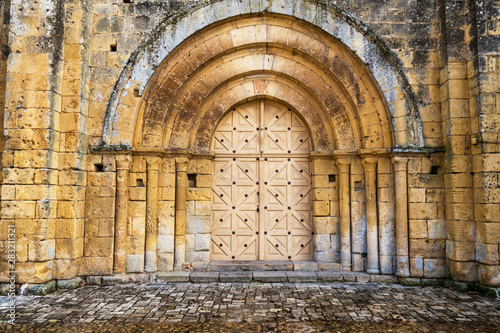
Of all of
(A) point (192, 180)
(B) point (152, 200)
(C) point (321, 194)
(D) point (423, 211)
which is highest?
(A) point (192, 180)

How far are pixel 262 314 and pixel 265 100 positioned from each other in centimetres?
382

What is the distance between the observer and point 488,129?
16.7 feet

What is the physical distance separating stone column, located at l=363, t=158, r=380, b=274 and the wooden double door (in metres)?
1.02

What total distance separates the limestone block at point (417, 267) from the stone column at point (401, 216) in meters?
0.07

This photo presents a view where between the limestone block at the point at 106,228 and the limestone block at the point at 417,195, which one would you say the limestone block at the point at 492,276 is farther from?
the limestone block at the point at 106,228

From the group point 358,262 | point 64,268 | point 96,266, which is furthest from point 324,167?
point 64,268

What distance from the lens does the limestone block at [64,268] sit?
518 centimetres

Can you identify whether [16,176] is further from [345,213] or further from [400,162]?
[400,162]

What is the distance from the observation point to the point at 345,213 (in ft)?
19.2

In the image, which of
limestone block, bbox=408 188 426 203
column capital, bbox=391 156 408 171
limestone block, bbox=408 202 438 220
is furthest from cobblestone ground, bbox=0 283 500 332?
column capital, bbox=391 156 408 171

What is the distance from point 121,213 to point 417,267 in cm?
486

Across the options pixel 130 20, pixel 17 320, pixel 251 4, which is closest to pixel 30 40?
pixel 130 20

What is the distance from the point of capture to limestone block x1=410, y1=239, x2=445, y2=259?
213 inches

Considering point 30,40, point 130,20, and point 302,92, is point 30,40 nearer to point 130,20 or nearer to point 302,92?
point 130,20
